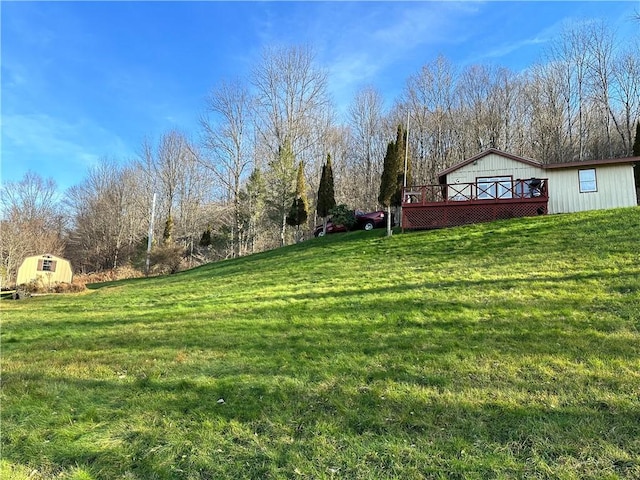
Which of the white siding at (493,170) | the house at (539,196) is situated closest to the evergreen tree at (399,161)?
the white siding at (493,170)

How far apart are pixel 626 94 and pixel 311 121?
25.1m

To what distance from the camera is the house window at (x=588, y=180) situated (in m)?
16.8

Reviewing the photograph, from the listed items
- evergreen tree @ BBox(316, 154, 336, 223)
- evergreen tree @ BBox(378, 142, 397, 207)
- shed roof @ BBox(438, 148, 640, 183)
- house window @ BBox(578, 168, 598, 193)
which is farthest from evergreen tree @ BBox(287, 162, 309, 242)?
house window @ BBox(578, 168, 598, 193)

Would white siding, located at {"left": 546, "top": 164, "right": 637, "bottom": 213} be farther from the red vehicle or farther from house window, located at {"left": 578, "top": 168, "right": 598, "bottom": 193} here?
the red vehicle

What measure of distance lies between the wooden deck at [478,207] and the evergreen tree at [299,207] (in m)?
10.4

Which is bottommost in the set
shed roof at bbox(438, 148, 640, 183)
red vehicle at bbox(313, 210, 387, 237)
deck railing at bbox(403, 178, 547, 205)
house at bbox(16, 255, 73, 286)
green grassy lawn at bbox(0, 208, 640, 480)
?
green grassy lawn at bbox(0, 208, 640, 480)

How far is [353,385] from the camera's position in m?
3.92

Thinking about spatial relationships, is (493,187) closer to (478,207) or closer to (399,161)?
(478,207)

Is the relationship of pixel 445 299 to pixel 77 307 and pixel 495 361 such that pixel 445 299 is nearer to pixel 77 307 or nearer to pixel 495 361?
pixel 495 361

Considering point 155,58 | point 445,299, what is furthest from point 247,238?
point 445,299

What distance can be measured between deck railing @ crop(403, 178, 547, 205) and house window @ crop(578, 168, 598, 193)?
1699 mm

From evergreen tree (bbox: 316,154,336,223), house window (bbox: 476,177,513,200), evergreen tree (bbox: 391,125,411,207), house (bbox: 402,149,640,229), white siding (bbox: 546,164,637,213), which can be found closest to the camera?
house (bbox: 402,149,640,229)

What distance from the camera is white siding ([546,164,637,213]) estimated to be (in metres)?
16.4

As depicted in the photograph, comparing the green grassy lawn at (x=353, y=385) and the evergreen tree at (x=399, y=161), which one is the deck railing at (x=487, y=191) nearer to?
the evergreen tree at (x=399, y=161)
